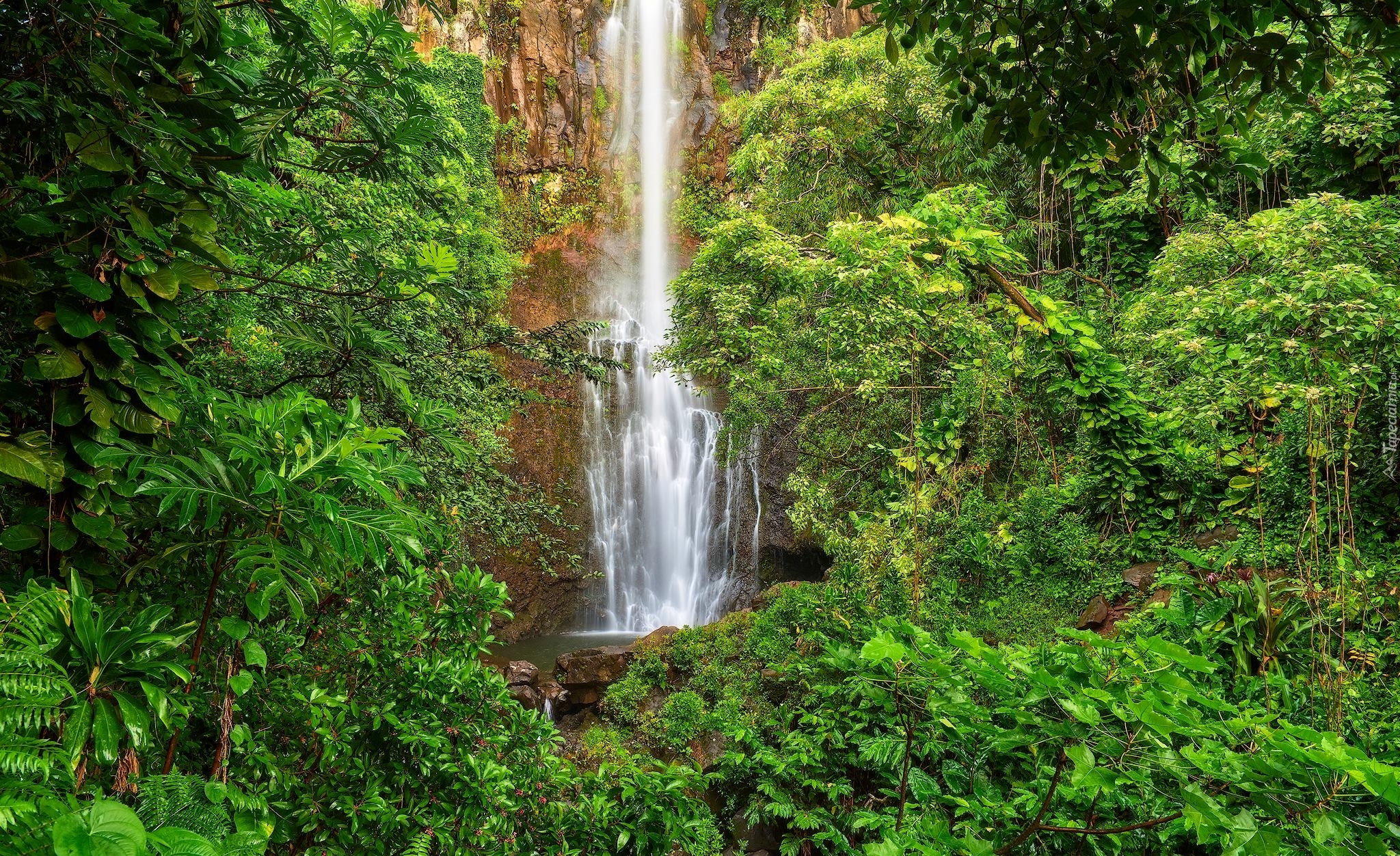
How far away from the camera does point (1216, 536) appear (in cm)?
546

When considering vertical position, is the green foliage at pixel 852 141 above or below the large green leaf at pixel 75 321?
above

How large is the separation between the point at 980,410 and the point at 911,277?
2.18 metres

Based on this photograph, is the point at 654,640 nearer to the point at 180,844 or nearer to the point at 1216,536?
the point at 1216,536

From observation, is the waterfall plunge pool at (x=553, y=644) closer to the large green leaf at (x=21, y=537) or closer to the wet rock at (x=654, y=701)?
the wet rock at (x=654, y=701)

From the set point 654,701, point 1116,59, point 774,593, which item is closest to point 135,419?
point 1116,59

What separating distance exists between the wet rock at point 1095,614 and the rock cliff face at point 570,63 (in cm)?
1465

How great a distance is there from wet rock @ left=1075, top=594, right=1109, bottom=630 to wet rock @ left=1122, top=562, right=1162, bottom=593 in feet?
0.84

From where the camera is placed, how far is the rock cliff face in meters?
16.7

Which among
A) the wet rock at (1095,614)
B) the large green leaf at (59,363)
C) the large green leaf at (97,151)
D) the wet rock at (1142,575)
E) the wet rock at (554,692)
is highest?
the large green leaf at (97,151)

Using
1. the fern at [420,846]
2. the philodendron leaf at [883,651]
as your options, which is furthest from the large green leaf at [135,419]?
the philodendron leaf at [883,651]

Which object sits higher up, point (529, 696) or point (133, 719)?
point (133, 719)

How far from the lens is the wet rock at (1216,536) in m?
5.36

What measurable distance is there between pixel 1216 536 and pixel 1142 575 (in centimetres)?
61

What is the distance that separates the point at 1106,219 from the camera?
7.88m
